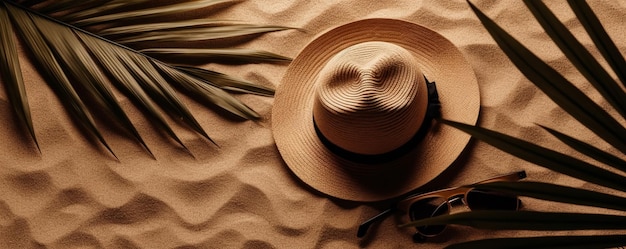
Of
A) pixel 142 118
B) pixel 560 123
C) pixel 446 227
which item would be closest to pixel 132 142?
pixel 142 118

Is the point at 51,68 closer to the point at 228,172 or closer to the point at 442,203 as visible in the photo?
the point at 228,172

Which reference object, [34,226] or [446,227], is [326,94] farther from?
[34,226]

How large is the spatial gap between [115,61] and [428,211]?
86 centimetres

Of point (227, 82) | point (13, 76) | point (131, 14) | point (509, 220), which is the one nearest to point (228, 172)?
point (227, 82)

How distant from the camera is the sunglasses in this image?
1.48 meters

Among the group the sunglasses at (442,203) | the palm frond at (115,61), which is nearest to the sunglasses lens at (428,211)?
the sunglasses at (442,203)

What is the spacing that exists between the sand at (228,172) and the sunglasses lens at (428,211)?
0.12ft

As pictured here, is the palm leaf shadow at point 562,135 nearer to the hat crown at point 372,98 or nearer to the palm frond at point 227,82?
the hat crown at point 372,98

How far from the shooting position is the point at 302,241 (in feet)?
5.25

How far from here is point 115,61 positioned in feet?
5.65

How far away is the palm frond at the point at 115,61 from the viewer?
170 cm

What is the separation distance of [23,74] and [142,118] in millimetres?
335

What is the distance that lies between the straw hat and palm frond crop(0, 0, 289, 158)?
0.13m

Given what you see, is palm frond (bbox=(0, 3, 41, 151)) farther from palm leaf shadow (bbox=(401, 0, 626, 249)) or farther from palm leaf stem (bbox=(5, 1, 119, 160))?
palm leaf shadow (bbox=(401, 0, 626, 249))
